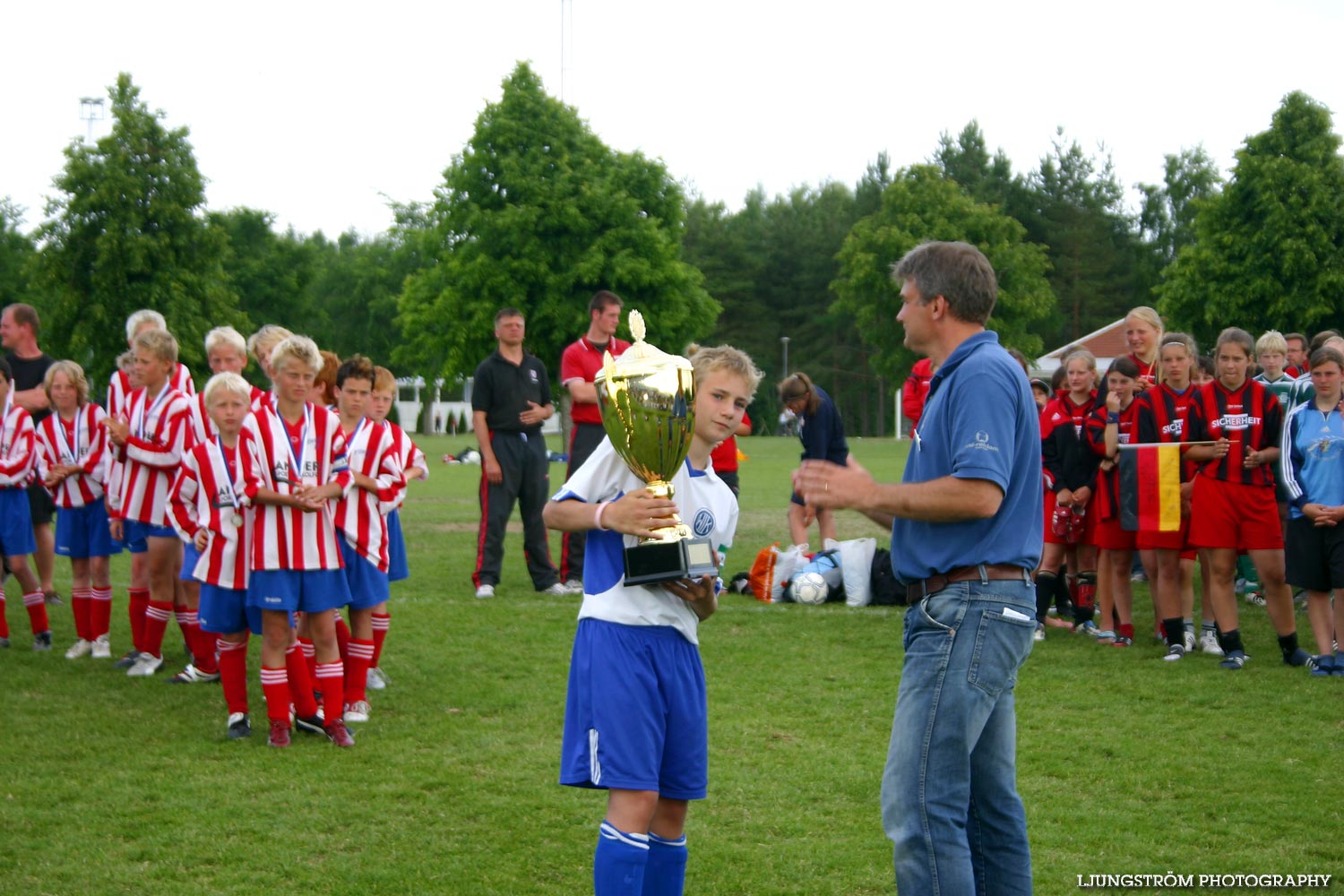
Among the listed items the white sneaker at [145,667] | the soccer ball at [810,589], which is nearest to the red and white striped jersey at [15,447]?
the white sneaker at [145,667]

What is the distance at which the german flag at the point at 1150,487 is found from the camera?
8141mm

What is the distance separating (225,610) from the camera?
6.20 metres

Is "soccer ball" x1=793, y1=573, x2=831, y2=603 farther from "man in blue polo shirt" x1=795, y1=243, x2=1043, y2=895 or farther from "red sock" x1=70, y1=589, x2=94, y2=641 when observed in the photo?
"man in blue polo shirt" x1=795, y1=243, x2=1043, y2=895

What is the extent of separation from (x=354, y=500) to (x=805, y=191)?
76.1m

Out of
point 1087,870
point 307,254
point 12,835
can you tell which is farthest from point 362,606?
point 307,254

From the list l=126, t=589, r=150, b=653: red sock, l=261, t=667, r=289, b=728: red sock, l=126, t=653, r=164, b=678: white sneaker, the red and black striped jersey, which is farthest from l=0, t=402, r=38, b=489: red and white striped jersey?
the red and black striped jersey

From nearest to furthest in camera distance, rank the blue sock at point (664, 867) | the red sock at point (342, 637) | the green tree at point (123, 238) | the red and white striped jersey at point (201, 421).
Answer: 1. the blue sock at point (664, 867)
2. the red and white striped jersey at point (201, 421)
3. the red sock at point (342, 637)
4. the green tree at point (123, 238)

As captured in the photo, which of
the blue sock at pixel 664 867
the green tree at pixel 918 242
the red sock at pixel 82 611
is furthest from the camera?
the green tree at pixel 918 242

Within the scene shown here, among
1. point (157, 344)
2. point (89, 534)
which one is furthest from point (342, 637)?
point (89, 534)

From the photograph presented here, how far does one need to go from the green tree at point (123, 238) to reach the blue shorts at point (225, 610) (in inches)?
1341

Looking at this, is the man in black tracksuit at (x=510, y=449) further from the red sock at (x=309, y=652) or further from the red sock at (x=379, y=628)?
the red sock at (x=309, y=652)

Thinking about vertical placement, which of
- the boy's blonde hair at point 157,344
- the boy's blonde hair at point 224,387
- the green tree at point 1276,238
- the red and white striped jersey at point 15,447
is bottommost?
the red and white striped jersey at point 15,447

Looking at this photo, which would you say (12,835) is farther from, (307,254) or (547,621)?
(307,254)

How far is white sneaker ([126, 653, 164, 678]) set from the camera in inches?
307
